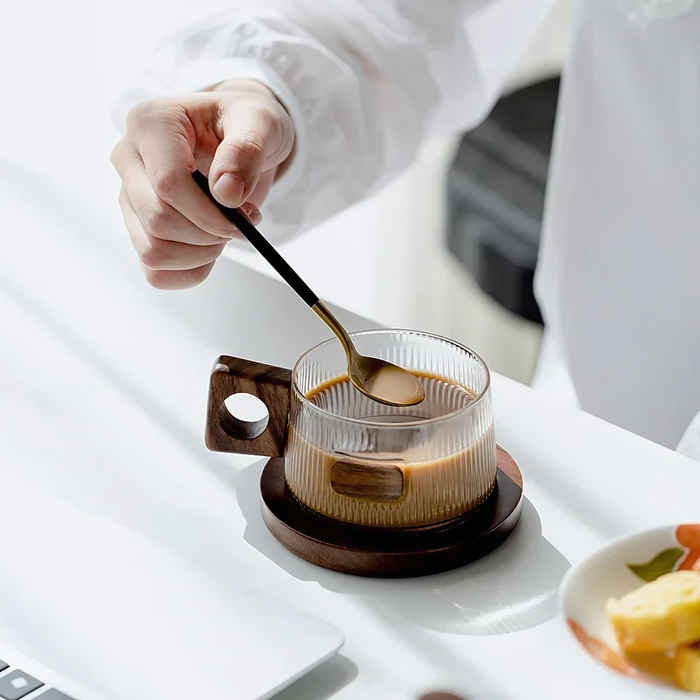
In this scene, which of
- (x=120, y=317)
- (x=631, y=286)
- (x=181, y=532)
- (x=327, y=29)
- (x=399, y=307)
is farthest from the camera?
(x=399, y=307)

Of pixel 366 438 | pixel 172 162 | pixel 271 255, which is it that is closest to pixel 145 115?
pixel 172 162

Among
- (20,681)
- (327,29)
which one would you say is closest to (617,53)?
(327,29)

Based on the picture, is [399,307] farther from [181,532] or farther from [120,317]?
[181,532]

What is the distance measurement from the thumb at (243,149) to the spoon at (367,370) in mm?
33

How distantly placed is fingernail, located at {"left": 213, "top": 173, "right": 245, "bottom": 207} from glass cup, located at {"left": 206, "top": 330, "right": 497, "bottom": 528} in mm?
102

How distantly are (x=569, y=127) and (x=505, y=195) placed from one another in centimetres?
47

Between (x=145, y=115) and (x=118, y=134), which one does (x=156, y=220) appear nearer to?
(x=145, y=115)

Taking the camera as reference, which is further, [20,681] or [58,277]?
[58,277]

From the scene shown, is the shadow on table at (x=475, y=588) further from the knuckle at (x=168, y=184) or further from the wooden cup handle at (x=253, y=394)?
the knuckle at (x=168, y=184)

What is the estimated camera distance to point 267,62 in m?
0.82

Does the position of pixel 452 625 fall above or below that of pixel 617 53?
below

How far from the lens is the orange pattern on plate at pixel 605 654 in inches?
16.6

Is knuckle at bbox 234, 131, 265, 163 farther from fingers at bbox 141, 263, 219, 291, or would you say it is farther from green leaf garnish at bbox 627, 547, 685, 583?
green leaf garnish at bbox 627, 547, 685, 583

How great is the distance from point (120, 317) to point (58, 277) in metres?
0.09
